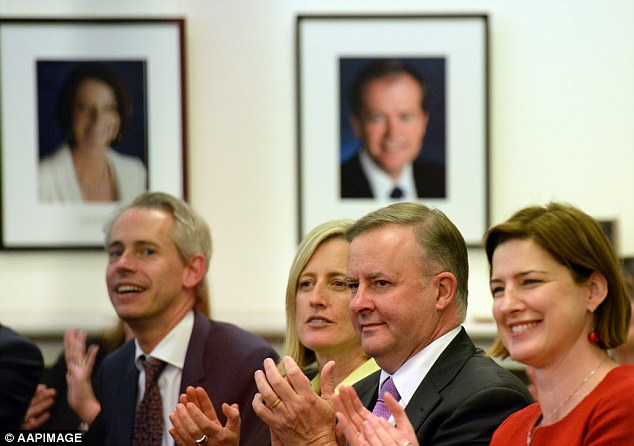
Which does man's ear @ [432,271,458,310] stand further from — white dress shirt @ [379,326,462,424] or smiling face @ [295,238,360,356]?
smiling face @ [295,238,360,356]

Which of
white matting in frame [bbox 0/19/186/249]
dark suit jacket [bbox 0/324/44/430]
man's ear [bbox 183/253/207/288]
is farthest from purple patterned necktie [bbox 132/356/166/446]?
white matting in frame [bbox 0/19/186/249]

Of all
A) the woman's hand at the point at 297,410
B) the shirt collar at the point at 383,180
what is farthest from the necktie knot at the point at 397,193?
the woman's hand at the point at 297,410

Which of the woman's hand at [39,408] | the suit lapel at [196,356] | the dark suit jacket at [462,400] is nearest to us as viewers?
the dark suit jacket at [462,400]

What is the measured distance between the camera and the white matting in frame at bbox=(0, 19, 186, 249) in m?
4.75

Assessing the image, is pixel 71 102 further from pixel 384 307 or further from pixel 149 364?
pixel 384 307

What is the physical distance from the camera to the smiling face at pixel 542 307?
2191 millimetres

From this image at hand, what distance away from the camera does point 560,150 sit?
4.87 meters

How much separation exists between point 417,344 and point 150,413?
1285 mm

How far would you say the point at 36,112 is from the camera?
4797 millimetres

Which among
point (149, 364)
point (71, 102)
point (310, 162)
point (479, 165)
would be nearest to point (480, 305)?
point (479, 165)

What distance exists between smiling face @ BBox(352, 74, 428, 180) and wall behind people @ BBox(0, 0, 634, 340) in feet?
1.08

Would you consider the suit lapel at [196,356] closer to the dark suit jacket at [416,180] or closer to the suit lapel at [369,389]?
the suit lapel at [369,389]

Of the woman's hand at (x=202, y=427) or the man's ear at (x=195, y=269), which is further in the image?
the man's ear at (x=195, y=269)

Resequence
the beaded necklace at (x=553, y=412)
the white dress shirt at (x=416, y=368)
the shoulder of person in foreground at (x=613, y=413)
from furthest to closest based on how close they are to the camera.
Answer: the white dress shirt at (x=416, y=368) < the beaded necklace at (x=553, y=412) < the shoulder of person in foreground at (x=613, y=413)
